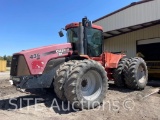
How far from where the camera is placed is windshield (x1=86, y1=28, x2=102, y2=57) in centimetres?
819

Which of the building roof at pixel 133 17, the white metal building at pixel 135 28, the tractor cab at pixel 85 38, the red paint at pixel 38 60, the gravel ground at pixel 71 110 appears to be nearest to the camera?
the gravel ground at pixel 71 110

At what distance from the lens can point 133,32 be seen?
57.4 ft

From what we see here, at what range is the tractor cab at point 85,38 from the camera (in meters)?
7.75

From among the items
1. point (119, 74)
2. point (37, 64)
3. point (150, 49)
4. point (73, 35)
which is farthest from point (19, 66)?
point (150, 49)

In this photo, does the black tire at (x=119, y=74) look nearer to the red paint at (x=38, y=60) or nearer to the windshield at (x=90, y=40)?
the windshield at (x=90, y=40)

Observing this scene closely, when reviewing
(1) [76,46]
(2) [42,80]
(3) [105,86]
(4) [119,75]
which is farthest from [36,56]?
(4) [119,75]

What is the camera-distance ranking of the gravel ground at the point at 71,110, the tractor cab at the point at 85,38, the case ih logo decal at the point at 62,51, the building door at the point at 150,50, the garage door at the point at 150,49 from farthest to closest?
the garage door at the point at 150,49 < the building door at the point at 150,50 < the tractor cab at the point at 85,38 < the case ih logo decal at the point at 62,51 < the gravel ground at the point at 71,110

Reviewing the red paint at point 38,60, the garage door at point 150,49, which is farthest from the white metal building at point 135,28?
the red paint at point 38,60

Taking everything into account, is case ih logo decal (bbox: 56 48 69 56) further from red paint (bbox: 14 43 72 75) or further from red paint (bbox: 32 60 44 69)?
red paint (bbox: 32 60 44 69)

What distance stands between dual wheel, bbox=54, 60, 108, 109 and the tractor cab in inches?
38.9

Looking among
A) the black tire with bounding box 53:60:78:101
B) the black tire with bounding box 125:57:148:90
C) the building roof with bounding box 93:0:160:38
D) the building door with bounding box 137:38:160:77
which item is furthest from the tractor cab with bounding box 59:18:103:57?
the building door with bounding box 137:38:160:77

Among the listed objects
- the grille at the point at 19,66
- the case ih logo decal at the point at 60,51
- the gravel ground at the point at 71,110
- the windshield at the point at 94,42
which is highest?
the windshield at the point at 94,42

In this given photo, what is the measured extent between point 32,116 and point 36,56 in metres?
→ 1.73

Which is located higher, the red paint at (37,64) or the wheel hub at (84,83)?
the red paint at (37,64)
